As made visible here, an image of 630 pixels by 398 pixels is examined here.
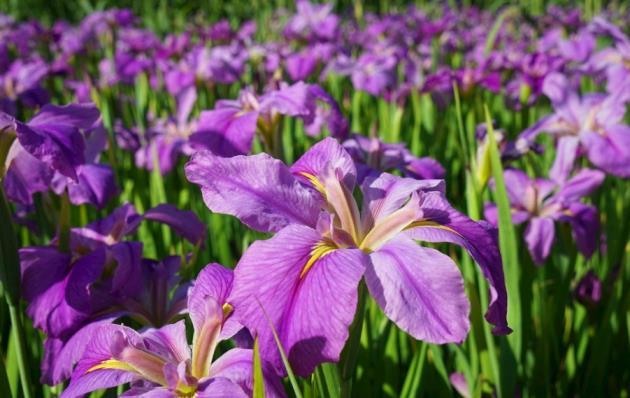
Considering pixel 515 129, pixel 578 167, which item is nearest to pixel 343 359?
pixel 578 167

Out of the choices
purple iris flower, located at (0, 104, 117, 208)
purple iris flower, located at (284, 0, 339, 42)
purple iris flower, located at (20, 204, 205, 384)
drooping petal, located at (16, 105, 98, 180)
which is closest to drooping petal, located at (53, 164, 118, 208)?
purple iris flower, located at (0, 104, 117, 208)

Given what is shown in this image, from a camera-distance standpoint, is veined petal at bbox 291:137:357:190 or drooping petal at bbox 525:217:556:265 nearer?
veined petal at bbox 291:137:357:190

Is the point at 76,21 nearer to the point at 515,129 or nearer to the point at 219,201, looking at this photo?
the point at 515,129

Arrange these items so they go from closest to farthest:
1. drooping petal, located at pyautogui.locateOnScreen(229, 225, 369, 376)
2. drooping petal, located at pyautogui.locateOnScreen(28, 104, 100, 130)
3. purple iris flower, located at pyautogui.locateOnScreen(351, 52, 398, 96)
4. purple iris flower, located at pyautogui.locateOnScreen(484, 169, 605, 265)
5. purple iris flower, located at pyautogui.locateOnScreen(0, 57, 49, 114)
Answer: drooping petal, located at pyautogui.locateOnScreen(229, 225, 369, 376), drooping petal, located at pyautogui.locateOnScreen(28, 104, 100, 130), purple iris flower, located at pyautogui.locateOnScreen(484, 169, 605, 265), purple iris flower, located at pyautogui.locateOnScreen(0, 57, 49, 114), purple iris flower, located at pyautogui.locateOnScreen(351, 52, 398, 96)

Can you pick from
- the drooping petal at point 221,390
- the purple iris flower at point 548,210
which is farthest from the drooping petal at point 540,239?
the drooping petal at point 221,390

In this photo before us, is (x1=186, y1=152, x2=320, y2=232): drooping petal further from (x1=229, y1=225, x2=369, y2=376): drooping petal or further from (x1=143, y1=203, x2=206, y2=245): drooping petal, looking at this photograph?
(x1=143, y1=203, x2=206, y2=245): drooping petal

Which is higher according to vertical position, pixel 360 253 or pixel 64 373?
pixel 360 253
